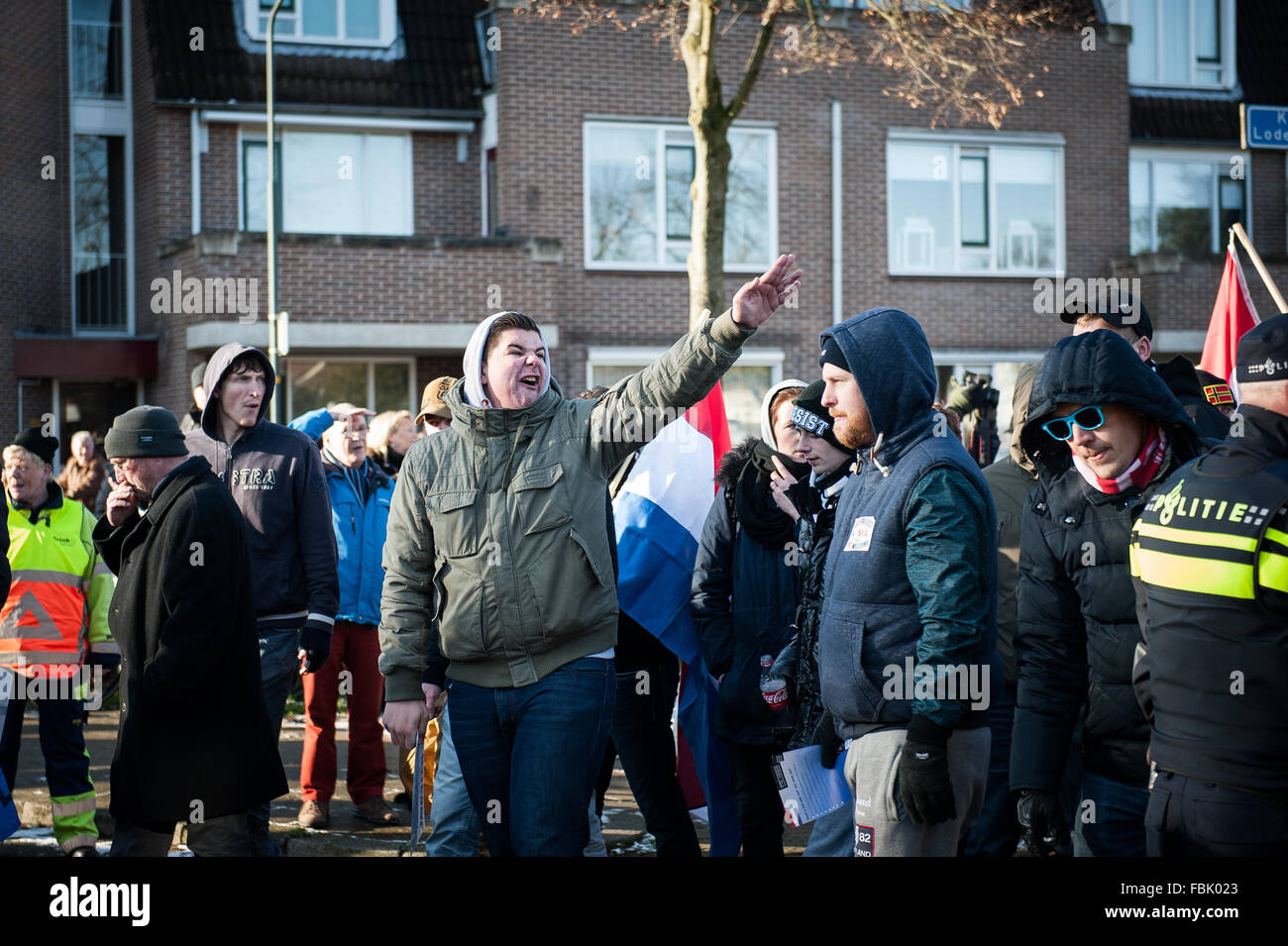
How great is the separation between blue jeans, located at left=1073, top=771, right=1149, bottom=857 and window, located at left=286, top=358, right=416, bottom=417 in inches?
661

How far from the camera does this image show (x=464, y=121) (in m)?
20.7

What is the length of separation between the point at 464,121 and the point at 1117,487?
17.8 m

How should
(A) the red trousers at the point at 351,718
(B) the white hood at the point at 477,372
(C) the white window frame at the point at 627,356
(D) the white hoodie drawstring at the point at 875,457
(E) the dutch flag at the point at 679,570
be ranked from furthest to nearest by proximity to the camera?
(C) the white window frame at the point at 627,356, (A) the red trousers at the point at 351,718, (E) the dutch flag at the point at 679,570, (B) the white hood at the point at 477,372, (D) the white hoodie drawstring at the point at 875,457

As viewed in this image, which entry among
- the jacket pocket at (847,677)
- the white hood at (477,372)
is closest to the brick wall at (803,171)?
the white hood at (477,372)

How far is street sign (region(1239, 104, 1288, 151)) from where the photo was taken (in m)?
8.61

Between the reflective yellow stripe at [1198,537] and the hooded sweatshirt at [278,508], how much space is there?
12.2ft

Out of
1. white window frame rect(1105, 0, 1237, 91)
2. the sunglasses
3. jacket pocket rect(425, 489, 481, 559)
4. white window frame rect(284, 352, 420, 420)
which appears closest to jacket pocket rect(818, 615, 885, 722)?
the sunglasses

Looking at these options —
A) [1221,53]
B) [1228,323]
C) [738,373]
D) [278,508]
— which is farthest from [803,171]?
[278,508]

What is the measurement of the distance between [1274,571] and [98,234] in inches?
843

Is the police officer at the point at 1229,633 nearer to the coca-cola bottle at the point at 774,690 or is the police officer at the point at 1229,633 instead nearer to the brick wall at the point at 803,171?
the coca-cola bottle at the point at 774,690

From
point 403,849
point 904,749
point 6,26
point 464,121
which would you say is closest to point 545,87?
point 464,121

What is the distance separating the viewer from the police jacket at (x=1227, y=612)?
3307mm

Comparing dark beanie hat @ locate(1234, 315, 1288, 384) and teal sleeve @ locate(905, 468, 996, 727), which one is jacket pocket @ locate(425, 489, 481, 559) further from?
dark beanie hat @ locate(1234, 315, 1288, 384)
